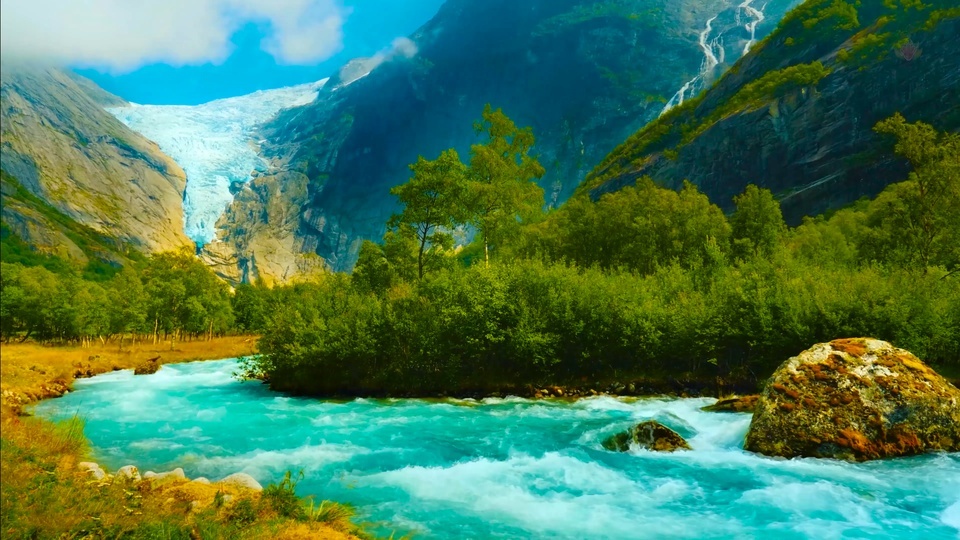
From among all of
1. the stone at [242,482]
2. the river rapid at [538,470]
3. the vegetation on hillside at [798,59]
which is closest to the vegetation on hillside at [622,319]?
the river rapid at [538,470]

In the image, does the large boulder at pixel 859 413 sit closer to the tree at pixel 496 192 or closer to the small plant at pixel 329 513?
the small plant at pixel 329 513

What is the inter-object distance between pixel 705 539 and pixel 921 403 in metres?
10.8

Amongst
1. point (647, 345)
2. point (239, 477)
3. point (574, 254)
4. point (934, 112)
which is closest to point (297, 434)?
point (239, 477)

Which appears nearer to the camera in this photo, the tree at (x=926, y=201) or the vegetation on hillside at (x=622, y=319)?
the vegetation on hillside at (x=622, y=319)

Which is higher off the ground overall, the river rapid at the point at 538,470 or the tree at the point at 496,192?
the tree at the point at 496,192

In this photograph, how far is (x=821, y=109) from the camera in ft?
346

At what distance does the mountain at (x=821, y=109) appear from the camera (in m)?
93.9

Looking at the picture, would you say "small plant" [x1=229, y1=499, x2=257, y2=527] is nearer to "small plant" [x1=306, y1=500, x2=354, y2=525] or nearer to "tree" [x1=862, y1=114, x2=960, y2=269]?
"small plant" [x1=306, y1=500, x2=354, y2=525]

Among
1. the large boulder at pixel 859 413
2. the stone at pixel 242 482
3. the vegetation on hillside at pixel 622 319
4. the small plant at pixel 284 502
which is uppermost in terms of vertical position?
the vegetation on hillside at pixel 622 319

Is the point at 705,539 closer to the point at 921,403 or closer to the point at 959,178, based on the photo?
the point at 921,403

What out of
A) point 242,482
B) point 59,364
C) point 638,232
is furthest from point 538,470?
point 638,232

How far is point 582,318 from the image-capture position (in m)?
31.5

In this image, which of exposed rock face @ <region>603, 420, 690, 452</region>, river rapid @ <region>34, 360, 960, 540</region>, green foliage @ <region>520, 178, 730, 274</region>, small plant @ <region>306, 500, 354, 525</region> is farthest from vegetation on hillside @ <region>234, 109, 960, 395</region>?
small plant @ <region>306, 500, 354, 525</region>

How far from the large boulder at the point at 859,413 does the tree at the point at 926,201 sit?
23527mm
